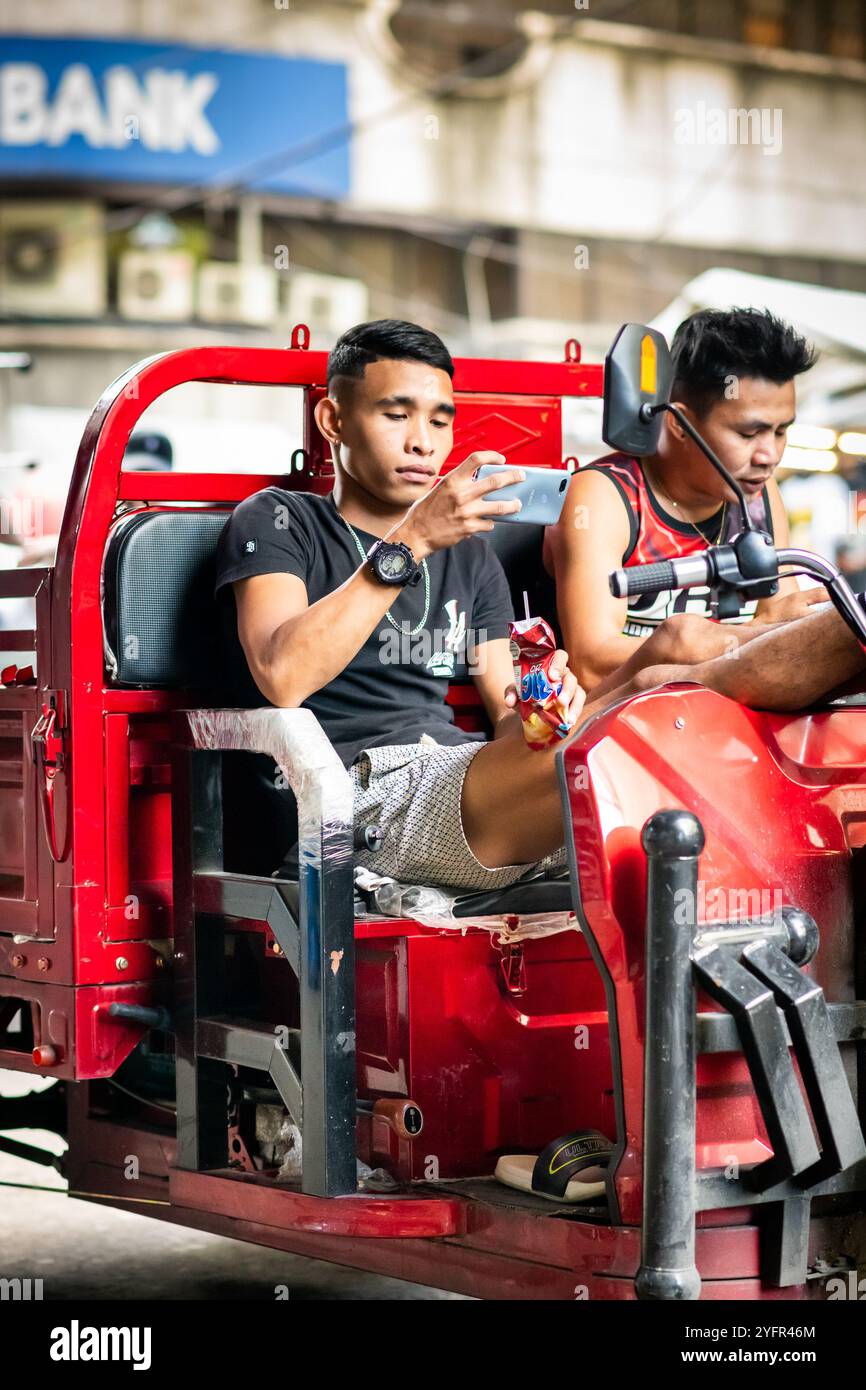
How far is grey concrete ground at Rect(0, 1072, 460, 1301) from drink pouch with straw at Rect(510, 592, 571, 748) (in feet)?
4.99

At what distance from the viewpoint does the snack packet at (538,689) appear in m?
2.78

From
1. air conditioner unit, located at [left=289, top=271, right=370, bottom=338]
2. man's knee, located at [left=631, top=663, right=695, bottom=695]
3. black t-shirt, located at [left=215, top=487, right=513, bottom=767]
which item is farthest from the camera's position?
air conditioner unit, located at [left=289, top=271, right=370, bottom=338]

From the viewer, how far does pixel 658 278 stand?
16.4 m

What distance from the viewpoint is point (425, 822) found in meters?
3.14

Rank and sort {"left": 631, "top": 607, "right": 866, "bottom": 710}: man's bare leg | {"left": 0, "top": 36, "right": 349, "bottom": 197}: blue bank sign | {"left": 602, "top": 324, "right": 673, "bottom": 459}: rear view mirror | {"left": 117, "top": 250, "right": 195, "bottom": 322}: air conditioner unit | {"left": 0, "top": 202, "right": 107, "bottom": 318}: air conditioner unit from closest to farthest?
{"left": 602, "top": 324, "right": 673, "bottom": 459}: rear view mirror
{"left": 631, "top": 607, "right": 866, "bottom": 710}: man's bare leg
{"left": 0, "top": 36, "right": 349, "bottom": 197}: blue bank sign
{"left": 0, "top": 202, "right": 107, "bottom": 318}: air conditioner unit
{"left": 117, "top": 250, "right": 195, "bottom": 322}: air conditioner unit

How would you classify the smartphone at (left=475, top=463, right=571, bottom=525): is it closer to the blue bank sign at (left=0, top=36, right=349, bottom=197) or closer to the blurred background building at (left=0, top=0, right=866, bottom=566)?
the blurred background building at (left=0, top=0, right=866, bottom=566)

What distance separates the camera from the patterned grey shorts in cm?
312

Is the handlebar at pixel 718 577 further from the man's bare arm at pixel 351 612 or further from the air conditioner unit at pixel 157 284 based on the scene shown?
the air conditioner unit at pixel 157 284

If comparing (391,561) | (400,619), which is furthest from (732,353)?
(391,561)

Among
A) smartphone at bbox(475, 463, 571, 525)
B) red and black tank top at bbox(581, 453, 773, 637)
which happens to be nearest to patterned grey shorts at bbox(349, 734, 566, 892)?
smartphone at bbox(475, 463, 571, 525)

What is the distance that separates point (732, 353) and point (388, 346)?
657mm

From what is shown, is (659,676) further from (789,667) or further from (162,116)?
A: (162,116)
